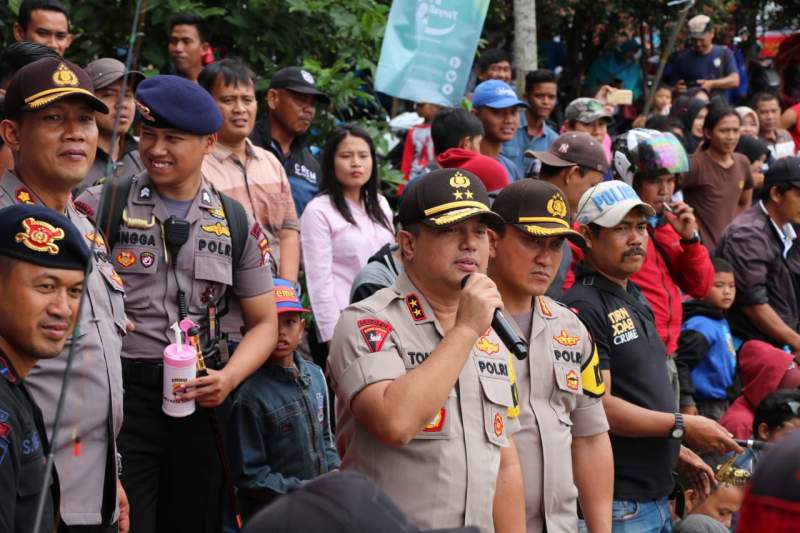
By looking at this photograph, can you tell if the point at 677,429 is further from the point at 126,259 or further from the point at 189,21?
the point at 189,21

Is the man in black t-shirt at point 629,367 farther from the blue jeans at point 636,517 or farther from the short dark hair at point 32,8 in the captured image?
the short dark hair at point 32,8

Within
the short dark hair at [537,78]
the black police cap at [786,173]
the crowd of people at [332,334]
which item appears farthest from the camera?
the short dark hair at [537,78]

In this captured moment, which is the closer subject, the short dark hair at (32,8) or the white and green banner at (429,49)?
the short dark hair at (32,8)

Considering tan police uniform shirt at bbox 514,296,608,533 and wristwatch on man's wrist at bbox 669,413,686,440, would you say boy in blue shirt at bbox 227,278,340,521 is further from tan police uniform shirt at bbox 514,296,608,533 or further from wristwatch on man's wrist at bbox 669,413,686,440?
wristwatch on man's wrist at bbox 669,413,686,440

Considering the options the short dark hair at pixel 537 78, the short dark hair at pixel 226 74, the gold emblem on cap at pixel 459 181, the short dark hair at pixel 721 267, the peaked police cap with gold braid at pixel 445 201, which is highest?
the gold emblem on cap at pixel 459 181

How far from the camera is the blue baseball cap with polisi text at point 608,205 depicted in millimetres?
5113

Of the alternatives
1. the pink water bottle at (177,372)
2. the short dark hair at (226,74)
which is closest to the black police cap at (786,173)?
the short dark hair at (226,74)

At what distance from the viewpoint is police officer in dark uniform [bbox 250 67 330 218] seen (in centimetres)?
691

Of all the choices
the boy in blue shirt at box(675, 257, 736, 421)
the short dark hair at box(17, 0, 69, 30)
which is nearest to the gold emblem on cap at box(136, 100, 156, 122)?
the short dark hair at box(17, 0, 69, 30)

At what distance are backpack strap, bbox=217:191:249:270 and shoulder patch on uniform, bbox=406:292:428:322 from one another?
3.64ft

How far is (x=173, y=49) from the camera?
23.4 ft

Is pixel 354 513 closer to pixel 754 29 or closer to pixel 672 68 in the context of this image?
pixel 672 68

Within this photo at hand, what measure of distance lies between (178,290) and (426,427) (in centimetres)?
140

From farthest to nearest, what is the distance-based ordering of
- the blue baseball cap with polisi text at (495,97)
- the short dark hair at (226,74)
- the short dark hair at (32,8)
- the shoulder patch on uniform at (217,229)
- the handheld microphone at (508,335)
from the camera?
1. the blue baseball cap with polisi text at (495,97)
2. the short dark hair at (32,8)
3. the short dark hair at (226,74)
4. the shoulder patch on uniform at (217,229)
5. the handheld microphone at (508,335)
